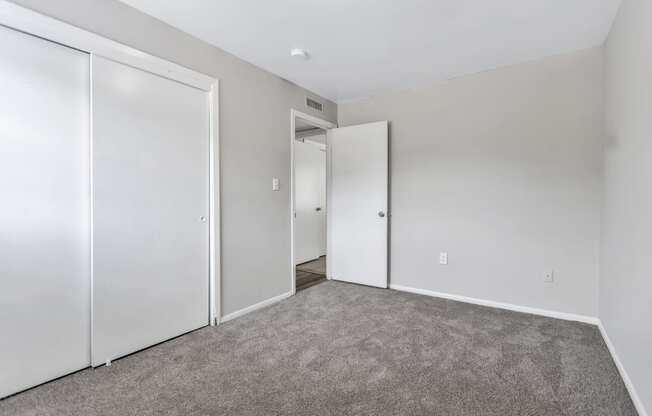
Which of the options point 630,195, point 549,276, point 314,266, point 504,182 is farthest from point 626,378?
point 314,266

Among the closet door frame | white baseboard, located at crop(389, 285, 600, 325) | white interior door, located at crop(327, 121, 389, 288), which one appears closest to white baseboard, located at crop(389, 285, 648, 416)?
white baseboard, located at crop(389, 285, 600, 325)

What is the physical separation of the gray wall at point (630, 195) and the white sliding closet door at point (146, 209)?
2.76 meters

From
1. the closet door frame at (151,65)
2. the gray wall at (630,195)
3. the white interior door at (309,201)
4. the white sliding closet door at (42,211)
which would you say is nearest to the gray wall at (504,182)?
the gray wall at (630,195)

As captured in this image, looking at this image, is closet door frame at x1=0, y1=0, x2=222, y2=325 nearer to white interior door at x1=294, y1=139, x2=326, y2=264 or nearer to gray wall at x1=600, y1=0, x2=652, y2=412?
white interior door at x1=294, y1=139, x2=326, y2=264

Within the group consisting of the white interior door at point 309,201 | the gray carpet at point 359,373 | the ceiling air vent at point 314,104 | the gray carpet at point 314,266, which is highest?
the ceiling air vent at point 314,104

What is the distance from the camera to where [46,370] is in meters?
1.85

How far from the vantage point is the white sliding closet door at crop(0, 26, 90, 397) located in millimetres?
1709

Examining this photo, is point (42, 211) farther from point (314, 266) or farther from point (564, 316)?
point (564, 316)

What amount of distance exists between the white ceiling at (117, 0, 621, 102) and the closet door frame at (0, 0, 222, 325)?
324 mm

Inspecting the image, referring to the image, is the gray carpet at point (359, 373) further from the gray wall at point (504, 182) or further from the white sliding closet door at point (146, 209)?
the gray wall at point (504, 182)

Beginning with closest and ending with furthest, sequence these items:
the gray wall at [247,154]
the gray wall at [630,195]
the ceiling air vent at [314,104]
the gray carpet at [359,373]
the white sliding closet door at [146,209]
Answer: the gray wall at [630,195]
the gray carpet at [359,373]
the white sliding closet door at [146,209]
the gray wall at [247,154]
the ceiling air vent at [314,104]

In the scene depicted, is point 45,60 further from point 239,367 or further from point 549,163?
point 549,163

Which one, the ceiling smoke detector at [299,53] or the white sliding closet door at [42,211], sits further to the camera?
the ceiling smoke detector at [299,53]

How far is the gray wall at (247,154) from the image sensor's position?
2.42 m
